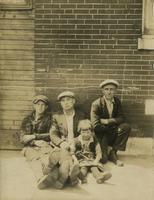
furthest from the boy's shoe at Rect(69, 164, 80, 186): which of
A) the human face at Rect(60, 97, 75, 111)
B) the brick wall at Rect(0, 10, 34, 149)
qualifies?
the brick wall at Rect(0, 10, 34, 149)

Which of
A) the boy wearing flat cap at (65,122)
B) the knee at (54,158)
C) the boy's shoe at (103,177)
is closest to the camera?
the knee at (54,158)

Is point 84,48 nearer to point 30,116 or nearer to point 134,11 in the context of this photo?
point 134,11

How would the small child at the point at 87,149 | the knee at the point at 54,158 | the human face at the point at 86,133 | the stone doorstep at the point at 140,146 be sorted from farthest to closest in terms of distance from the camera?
the stone doorstep at the point at 140,146 < the human face at the point at 86,133 < the small child at the point at 87,149 < the knee at the point at 54,158

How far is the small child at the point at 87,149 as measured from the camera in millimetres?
4008

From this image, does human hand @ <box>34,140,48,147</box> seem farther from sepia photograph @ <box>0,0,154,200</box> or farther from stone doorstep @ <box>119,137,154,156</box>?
stone doorstep @ <box>119,137,154,156</box>

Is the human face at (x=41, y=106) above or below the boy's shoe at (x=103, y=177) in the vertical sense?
above

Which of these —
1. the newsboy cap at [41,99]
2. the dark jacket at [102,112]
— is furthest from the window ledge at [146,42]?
the newsboy cap at [41,99]

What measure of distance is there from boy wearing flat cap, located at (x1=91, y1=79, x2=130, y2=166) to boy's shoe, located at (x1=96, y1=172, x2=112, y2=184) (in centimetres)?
48

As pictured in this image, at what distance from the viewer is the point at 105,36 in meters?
4.36

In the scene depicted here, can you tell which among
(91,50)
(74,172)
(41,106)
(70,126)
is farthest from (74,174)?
(91,50)

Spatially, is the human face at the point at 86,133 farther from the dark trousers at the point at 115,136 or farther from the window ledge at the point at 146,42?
the window ledge at the point at 146,42

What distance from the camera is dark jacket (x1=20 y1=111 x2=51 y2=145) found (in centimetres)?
443

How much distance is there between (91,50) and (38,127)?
0.92m

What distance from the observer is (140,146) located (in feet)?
15.1
